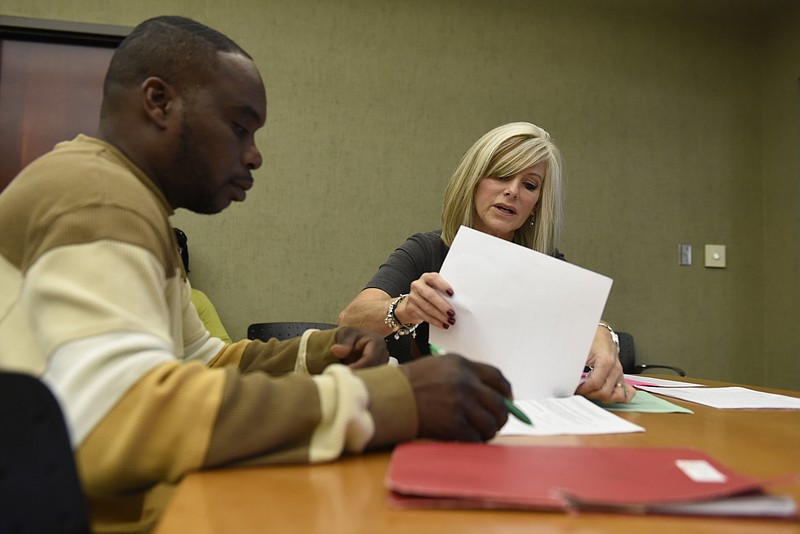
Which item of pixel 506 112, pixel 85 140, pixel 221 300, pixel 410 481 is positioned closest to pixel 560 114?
pixel 506 112

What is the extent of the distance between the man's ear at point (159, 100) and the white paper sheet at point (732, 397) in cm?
110

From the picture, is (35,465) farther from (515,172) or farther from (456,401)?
(515,172)

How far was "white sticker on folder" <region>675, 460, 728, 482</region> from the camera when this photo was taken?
1.88 ft

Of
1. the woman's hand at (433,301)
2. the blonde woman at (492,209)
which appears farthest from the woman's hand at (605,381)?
the blonde woman at (492,209)

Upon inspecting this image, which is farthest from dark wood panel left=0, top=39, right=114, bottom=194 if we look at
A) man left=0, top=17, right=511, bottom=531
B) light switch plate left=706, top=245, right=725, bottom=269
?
light switch plate left=706, top=245, right=725, bottom=269

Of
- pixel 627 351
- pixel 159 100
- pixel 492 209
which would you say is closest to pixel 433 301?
pixel 159 100

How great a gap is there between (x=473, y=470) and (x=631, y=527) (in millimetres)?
152

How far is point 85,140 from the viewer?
849mm

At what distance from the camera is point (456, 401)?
0.67 m

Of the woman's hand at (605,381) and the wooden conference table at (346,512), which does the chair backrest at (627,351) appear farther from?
the wooden conference table at (346,512)

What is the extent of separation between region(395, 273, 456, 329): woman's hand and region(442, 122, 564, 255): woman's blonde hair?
77 centimetres

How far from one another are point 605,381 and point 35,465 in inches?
37.8

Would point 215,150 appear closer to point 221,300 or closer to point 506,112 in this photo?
point 221,300

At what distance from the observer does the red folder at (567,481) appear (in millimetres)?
515
